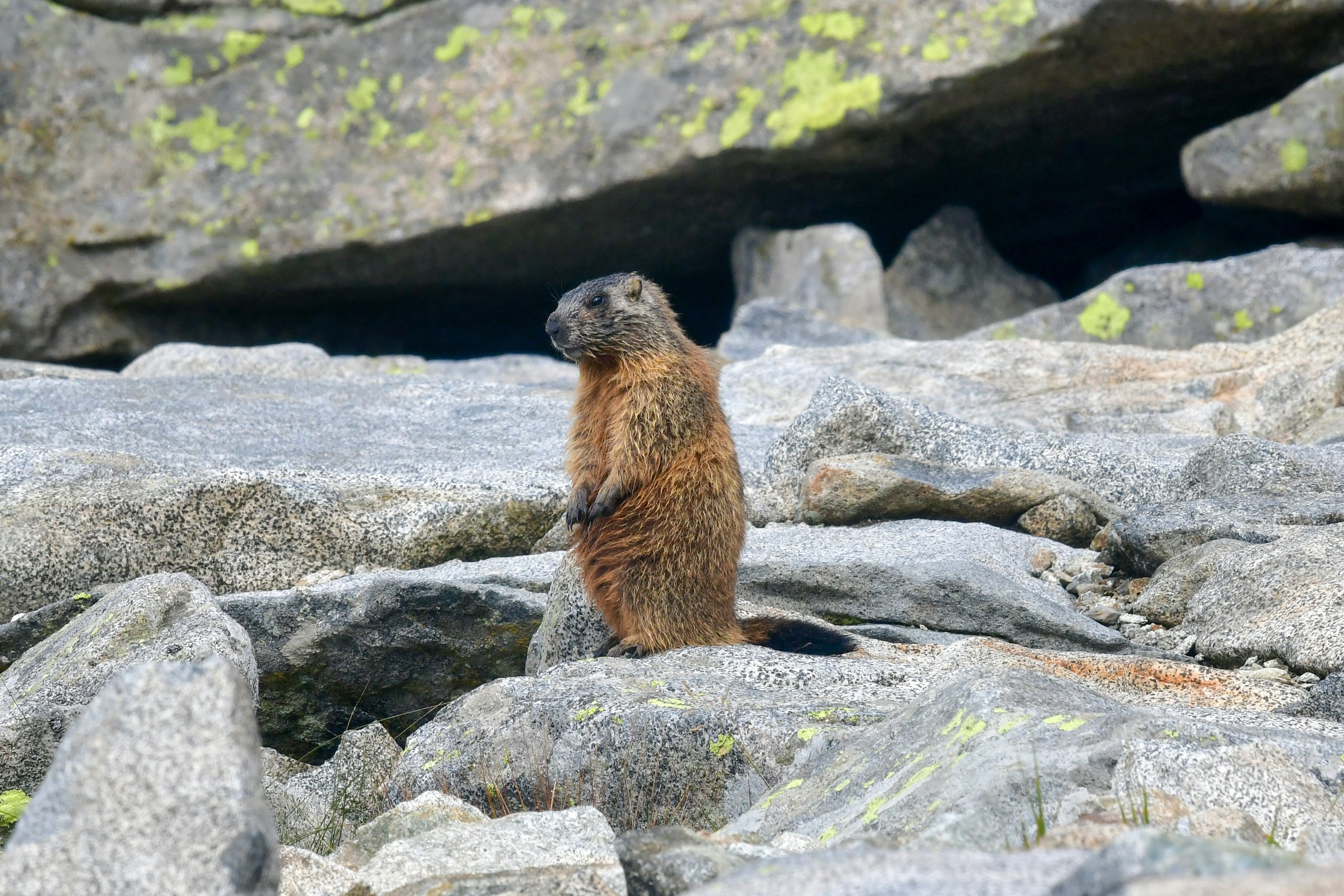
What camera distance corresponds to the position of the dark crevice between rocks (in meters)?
11.5

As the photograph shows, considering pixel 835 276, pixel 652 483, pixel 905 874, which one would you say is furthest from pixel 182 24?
pixel 905 874

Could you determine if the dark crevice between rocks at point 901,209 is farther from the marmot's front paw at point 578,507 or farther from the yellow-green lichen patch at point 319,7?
the marmot's front paw at point 578,507

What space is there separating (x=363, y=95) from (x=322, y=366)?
10.4ft

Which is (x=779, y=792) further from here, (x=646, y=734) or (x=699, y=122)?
(x=699, y=122)

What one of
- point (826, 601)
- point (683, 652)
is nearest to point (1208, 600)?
point (826, 601)

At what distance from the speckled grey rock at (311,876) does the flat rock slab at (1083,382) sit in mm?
6593

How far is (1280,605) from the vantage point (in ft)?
18.4

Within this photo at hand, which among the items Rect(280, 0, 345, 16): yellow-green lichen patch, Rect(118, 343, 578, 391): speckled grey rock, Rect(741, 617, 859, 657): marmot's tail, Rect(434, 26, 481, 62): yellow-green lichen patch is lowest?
Rect(741, 617, 859, 657): marmot's tail

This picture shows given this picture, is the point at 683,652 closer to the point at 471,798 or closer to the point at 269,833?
the point at 471,798

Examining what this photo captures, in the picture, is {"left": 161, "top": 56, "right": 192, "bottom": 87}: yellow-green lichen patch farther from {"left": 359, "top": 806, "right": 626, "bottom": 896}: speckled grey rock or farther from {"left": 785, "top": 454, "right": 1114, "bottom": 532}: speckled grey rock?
{"left": 359, "top": 806, "right": 626, "bottom": 896}: speckled grey rock

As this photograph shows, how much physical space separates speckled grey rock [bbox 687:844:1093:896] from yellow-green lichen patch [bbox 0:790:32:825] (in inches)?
127

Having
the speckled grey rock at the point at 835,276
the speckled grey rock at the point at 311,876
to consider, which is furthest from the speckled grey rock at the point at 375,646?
the speckled grey rock at the point at 835,276

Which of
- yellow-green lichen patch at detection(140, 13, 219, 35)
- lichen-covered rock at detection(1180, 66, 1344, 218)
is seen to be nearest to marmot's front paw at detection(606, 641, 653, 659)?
lichen-covered rock at detection(1180, 66, 1344, 218)

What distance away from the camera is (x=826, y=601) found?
6.50m
